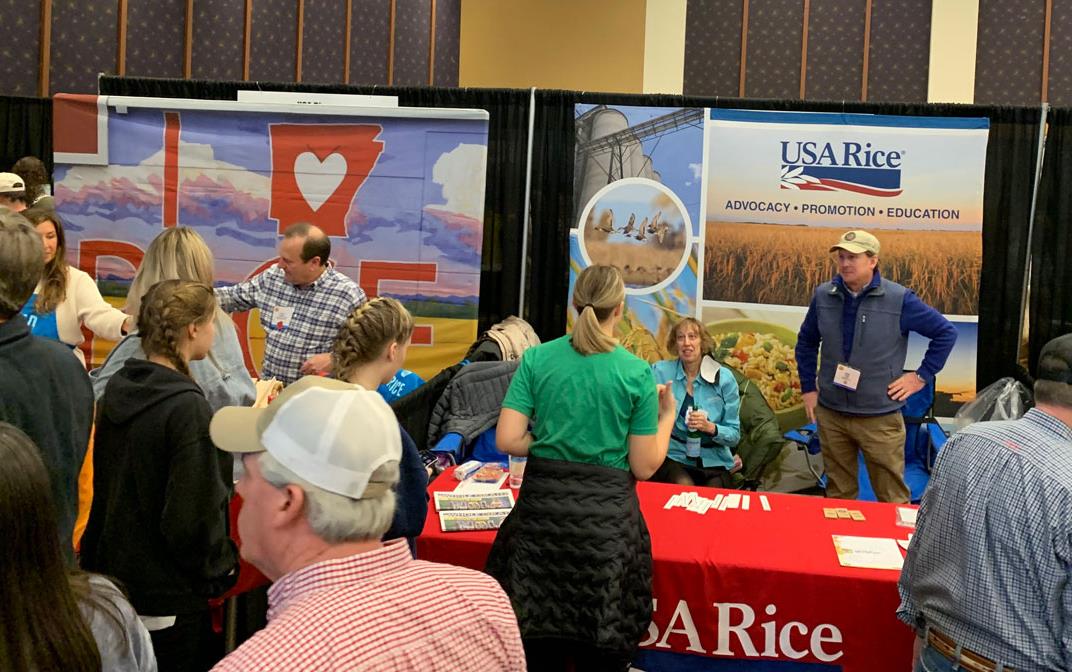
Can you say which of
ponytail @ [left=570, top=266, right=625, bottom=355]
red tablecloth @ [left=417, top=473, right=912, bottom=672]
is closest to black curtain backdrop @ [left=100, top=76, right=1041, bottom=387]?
red tablecloth @ [left=417, top=473, right=912, bottom=672]

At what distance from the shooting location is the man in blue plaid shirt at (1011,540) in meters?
1.99

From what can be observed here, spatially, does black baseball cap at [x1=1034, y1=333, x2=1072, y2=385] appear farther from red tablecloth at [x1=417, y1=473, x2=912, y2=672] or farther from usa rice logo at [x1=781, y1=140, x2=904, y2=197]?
usa rice logo at [x1=781, y1=140, x2=904, y2=197]

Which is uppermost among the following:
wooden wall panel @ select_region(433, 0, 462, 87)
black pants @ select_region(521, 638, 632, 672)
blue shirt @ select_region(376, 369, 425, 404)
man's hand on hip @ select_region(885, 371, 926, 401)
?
wooden wall panel @ select_region(433, 0, 462, 87)

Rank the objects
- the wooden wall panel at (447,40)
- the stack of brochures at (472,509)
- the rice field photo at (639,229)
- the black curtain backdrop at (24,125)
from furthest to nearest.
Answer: the wooden wall panel at (447,40)
the black curtain backdrop at (24,125)
the rice field photo at (639,229)
the stack of brochures at (472,509)

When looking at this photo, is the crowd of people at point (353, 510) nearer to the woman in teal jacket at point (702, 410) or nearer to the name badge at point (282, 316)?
the name badge at point (282, 316)

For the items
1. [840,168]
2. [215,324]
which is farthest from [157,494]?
[840,168]

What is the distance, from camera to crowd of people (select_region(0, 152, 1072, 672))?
A: 1.17 metres

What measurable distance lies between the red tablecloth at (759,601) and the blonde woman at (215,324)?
2.36 ft

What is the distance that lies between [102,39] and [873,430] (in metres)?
5.59

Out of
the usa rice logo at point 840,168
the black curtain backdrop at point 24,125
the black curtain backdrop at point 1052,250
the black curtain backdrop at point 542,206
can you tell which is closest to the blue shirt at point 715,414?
the black curtain backdrop at point 542,206

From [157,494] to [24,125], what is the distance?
514cm

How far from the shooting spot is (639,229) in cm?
557

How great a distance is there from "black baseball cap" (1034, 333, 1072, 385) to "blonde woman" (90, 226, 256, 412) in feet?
7.09

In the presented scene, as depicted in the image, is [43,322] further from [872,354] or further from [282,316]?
[872,354]
